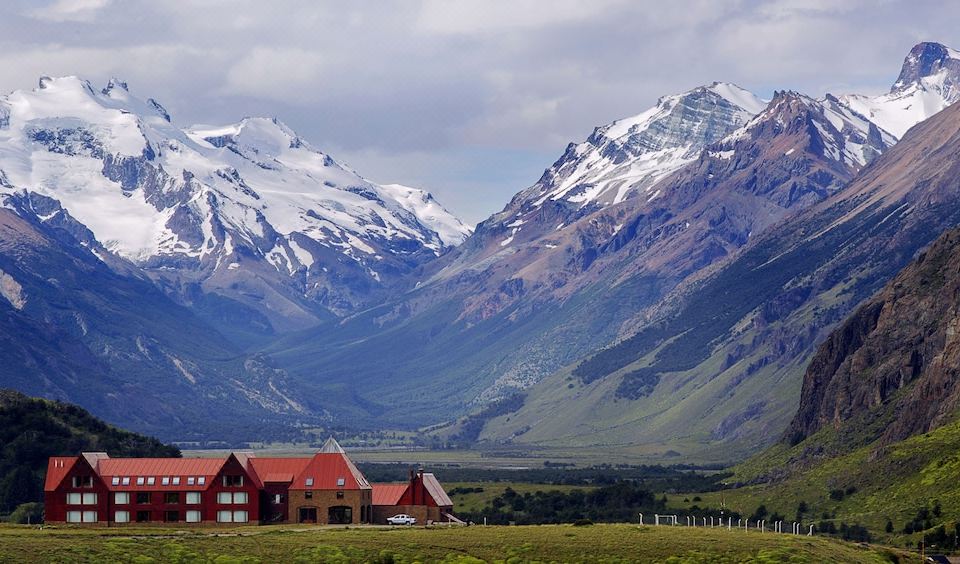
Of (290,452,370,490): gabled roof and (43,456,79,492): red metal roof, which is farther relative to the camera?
(290,452,370,490): gabled roof

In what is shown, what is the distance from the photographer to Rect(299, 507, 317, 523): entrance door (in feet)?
649

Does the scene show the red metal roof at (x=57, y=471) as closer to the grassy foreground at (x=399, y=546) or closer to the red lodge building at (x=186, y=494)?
the red lodge building at (x=186, y=494)

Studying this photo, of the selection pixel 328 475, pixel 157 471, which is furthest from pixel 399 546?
pixel 157 471

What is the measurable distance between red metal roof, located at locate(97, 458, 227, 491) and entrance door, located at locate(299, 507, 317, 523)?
9900 mm

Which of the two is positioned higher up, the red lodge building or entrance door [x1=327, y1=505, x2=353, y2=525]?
the red lodge building

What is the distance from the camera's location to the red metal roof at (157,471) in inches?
7704

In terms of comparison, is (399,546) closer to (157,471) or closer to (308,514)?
(308,514)

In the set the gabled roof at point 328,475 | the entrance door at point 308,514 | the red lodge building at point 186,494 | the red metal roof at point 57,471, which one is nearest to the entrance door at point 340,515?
the red lodge building at point 186,494

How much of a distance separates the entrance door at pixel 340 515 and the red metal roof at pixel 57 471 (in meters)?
27.2

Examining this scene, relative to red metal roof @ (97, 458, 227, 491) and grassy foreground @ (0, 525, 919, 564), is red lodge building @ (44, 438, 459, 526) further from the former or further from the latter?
grassy foreground @ (0, 525, 919, 564)

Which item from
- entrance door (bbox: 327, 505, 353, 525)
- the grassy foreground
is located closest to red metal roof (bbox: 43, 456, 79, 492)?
the grassy foreground

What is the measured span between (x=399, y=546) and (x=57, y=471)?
154 feet

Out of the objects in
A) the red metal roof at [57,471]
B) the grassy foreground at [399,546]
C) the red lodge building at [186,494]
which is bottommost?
the grassy foreground at [399,546]

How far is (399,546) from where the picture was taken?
555 feet
